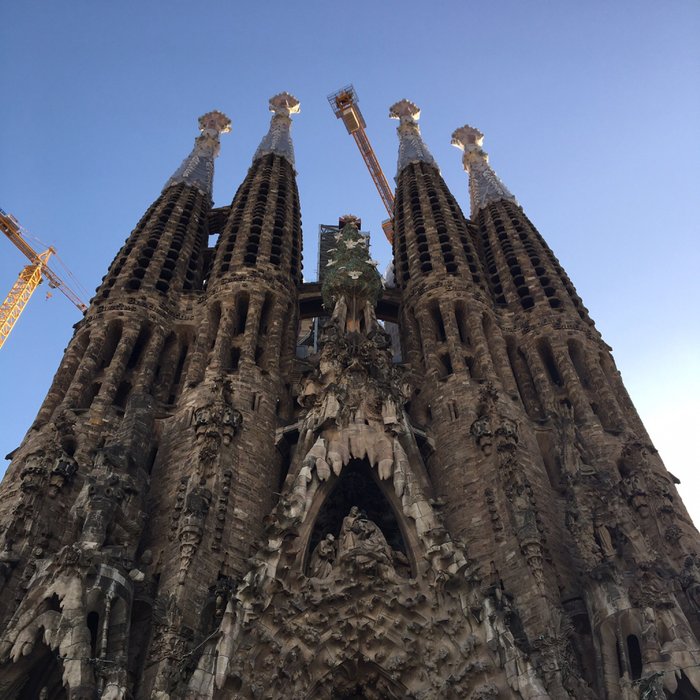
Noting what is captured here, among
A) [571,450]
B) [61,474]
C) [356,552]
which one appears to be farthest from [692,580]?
[61,474]

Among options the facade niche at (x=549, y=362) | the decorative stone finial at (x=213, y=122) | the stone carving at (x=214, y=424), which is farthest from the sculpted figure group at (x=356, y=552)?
the decorative stone finial at (x=213, y=122)

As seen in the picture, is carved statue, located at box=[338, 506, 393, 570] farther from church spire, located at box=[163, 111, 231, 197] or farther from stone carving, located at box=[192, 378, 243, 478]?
church spire, located at box=[163, 111, 231, 197]

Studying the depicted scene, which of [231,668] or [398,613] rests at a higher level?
[398,613]

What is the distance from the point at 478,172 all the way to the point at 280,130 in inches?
430

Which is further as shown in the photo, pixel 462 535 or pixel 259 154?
pixel 259 154

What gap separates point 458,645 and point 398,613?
132cm

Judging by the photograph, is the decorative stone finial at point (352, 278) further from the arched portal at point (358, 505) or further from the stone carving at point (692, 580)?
the stone carving at point (692, 580)

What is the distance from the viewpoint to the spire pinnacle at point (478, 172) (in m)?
38.0

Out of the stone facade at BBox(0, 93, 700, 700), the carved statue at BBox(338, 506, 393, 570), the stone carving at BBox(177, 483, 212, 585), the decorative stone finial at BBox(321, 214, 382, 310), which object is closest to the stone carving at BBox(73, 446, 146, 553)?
the stone facade at BBox(0, 93, 700, 700)

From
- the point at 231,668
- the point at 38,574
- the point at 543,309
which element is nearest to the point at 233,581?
the point at 231,668

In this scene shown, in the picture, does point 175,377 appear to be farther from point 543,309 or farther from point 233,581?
point 543,309

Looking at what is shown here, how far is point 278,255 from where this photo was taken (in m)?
30.5

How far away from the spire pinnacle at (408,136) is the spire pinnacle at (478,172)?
2475 mm

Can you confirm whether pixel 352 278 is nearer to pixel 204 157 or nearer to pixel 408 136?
pixel 204 157
